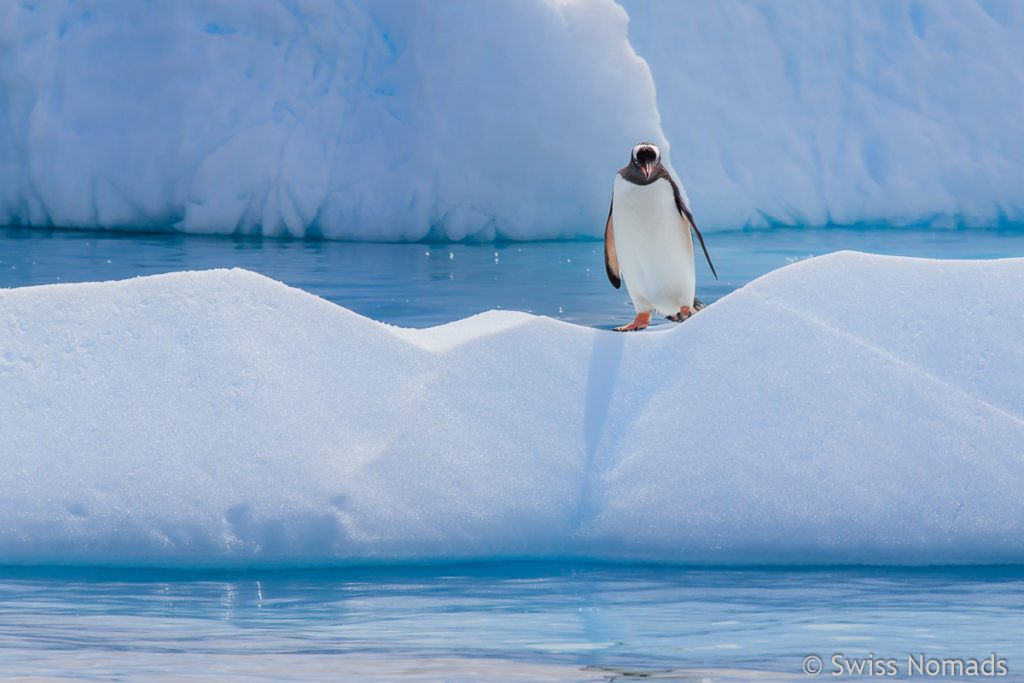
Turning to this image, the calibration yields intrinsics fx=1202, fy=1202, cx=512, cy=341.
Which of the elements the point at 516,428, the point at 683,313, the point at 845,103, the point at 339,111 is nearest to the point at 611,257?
the point at 683,313

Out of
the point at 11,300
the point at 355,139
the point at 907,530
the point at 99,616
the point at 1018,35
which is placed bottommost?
the point at 99,616

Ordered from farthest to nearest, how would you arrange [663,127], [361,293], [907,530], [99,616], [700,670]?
[663,127] < [361,293] < [907,530] < [99,616] < [700,670]

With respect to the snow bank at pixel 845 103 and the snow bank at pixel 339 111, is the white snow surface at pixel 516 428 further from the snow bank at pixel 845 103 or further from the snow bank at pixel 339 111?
the snow bank at pixel 845 103

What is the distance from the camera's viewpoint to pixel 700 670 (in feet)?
6.20

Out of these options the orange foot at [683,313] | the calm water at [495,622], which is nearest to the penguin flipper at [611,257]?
the orange foot at [683,313]

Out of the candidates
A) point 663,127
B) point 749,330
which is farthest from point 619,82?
point 749,330

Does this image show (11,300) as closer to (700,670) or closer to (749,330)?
(749,330)

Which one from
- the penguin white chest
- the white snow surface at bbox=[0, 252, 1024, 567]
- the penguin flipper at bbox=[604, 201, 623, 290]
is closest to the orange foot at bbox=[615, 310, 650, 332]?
the penguin white chest

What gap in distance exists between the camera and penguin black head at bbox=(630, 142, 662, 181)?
396cm

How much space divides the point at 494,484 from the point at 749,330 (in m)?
0.76

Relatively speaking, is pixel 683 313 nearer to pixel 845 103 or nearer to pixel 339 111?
pixel 339 111

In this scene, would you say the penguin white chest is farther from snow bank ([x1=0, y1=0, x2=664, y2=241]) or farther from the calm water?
snow bank ([x1=0, y1=0, x2=664, y2=241])

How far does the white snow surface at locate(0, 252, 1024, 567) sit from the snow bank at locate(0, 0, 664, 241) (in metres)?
6.80

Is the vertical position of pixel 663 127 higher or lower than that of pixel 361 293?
higher
